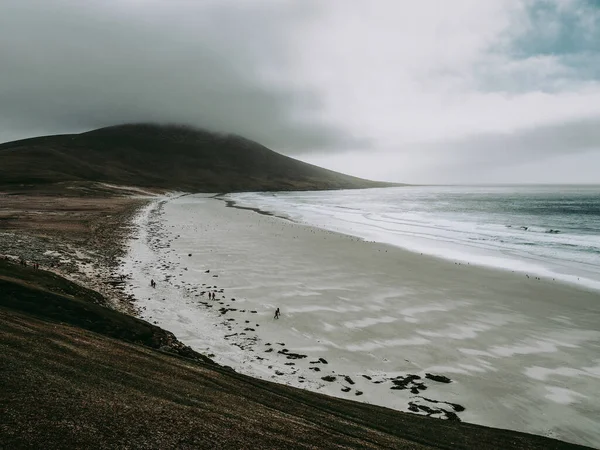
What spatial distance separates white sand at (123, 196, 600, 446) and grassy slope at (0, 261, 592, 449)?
3.01m

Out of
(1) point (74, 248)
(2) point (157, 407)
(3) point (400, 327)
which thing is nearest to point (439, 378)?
(3) point (400, 327)

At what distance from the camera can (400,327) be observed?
619 inches

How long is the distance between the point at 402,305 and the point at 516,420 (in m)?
8.88

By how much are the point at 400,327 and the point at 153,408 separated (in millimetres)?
12725

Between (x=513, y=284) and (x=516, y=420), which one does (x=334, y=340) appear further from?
(x=513, y=284)

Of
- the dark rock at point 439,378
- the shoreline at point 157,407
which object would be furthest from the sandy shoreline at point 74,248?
the dark rock at point 439,378

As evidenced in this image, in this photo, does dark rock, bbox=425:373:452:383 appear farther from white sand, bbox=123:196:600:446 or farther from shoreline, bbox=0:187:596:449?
shoreline, bbox=0:187:596:449

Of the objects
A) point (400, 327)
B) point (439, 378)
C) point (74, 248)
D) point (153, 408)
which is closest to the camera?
point (153, 408)

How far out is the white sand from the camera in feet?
35.3

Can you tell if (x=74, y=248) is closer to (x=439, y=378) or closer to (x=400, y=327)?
(x=400, y=327)

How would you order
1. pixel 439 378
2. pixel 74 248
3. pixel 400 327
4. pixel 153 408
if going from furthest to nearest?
pixel 74 248 < pixel 400 327 < pixel 439 378 < pixel 153 408

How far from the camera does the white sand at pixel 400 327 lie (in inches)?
423

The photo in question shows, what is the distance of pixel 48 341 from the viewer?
6.32 m

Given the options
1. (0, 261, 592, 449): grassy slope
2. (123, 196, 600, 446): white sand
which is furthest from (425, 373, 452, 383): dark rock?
(0, 261, 592, 449): grassy slope
